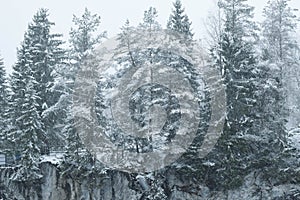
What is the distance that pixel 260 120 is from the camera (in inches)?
952

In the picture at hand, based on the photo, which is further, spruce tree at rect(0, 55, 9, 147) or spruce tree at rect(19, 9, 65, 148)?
spruce tree at rect(0, 55, 9, 147)

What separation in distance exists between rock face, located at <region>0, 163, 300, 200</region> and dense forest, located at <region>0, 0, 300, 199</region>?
254 millimetres

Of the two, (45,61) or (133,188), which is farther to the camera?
(45,61)

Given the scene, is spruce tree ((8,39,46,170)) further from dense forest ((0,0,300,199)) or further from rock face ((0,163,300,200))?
rock face ((0,163,300,200))

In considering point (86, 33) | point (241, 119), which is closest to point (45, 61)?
point (86, 33)

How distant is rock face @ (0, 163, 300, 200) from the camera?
2362 centimetres

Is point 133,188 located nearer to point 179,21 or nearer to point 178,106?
point 178,106

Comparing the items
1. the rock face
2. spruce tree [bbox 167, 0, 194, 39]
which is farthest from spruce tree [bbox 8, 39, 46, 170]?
spruce tree [bbox 167, 0, 194, 39]

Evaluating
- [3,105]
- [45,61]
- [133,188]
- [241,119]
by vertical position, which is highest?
[45,61]

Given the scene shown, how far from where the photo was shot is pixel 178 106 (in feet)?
78.0

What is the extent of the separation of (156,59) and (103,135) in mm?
5475

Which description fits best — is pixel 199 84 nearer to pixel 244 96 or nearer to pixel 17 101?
pixel 244 96

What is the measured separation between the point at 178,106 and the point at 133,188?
5416 millimetres

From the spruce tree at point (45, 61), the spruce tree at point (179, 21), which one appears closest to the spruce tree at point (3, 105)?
the spruce tree at point (45, 61)
